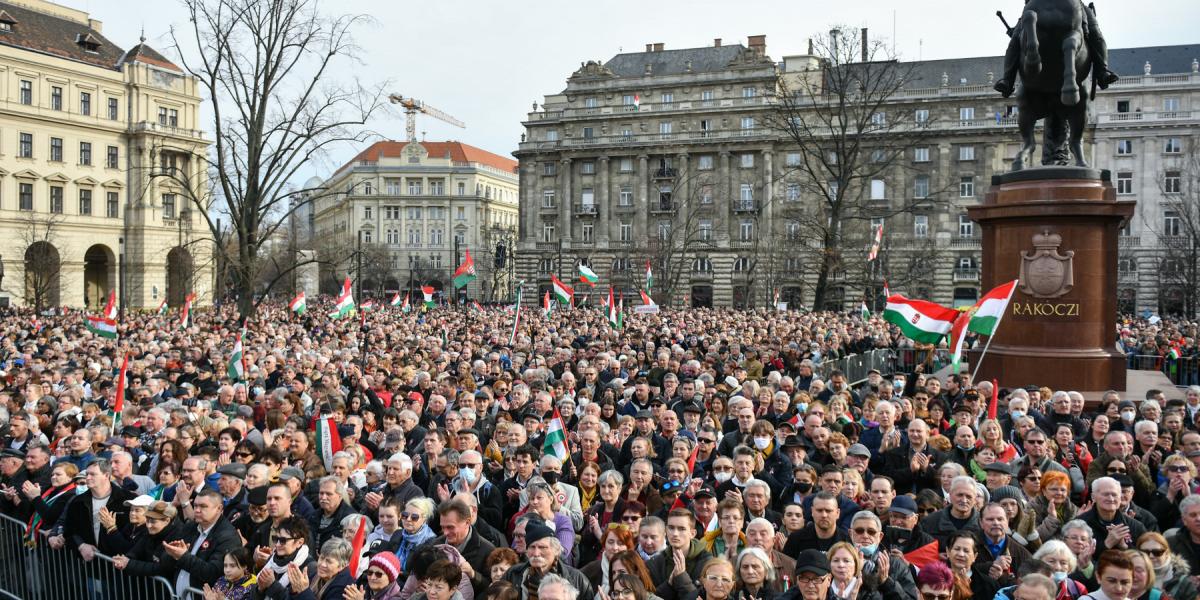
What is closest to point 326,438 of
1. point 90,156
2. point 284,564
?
point 284,564

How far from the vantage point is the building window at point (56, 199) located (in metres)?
62.7

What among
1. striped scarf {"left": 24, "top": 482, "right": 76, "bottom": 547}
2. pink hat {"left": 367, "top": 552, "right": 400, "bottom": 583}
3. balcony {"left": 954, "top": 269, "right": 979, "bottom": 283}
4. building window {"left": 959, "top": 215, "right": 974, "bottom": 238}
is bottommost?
striped scarf {"left": 24, "top": 482, "right": 76, "bottom": 547}

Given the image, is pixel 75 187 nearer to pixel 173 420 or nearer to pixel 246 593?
pixel 173 420

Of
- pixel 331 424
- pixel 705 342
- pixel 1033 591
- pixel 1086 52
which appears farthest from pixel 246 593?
pixel 705 342

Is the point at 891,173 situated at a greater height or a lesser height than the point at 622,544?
greater

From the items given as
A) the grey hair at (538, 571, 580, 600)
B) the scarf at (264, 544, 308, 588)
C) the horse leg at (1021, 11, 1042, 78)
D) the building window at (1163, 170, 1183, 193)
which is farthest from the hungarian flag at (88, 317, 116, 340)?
the building window at (1163, 170, 1183, 193)

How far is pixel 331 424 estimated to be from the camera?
32.0 feet

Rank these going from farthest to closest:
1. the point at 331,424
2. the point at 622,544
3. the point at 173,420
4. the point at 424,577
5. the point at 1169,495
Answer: the point at 173,420 → the point at 331,424 → the point at 1169,495 → the point at 622,544 → the point at 424,577

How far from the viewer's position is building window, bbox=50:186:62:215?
206ft

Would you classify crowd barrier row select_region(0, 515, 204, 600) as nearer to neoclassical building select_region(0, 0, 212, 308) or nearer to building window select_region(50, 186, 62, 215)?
neoclassical building select_region(0, 0, 212, 308)

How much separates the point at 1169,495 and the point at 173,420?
10028 mm

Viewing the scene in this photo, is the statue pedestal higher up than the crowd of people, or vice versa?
the statue pedestal

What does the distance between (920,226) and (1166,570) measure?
221ft

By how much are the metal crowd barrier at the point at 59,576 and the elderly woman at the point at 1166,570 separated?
6301 mm
